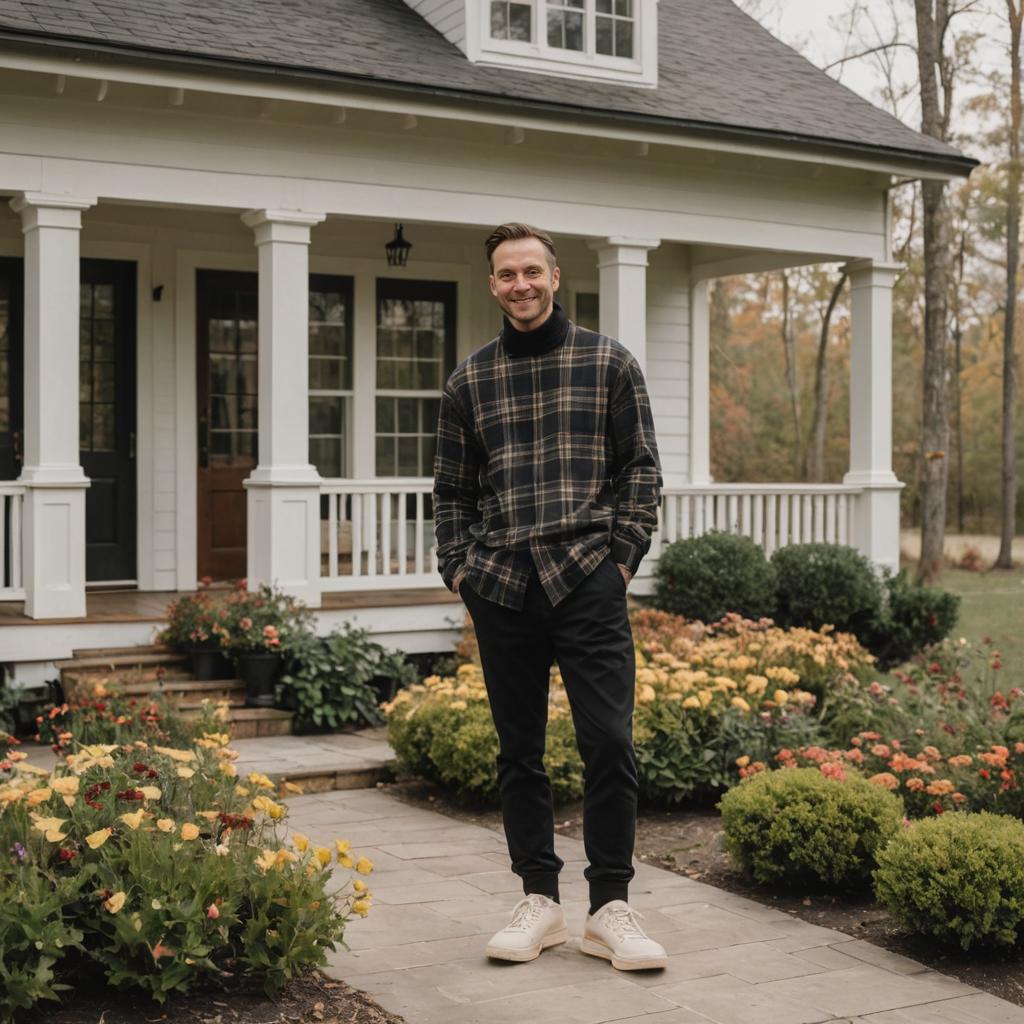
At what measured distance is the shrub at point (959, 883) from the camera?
434cm

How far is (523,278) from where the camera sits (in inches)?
160

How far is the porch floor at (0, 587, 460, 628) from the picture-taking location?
28.4 feet

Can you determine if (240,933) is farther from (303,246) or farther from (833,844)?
(303,246)

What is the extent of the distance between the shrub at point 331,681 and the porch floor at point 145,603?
622 millimetres

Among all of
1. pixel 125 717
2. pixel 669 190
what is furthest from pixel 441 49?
pixel 125 717

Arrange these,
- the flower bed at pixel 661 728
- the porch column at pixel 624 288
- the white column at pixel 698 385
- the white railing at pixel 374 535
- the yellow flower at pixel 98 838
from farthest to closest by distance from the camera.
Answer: the white column at pixel 698 385 < the porch column at pixel 624 288 < the white railing at pixel 374 535 < the flower bed at pixel 661 728 < the yellow flower at pixel 98 838

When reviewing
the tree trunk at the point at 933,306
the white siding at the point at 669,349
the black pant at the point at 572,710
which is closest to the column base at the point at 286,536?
the white siding at the point at 669,349

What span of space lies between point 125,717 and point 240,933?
272cm

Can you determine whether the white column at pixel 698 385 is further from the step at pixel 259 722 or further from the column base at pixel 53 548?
the column base at pixel 53 548

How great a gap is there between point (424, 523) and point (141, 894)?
26.5 feet

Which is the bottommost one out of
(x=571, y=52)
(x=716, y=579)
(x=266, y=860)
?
(x=266, y=860)

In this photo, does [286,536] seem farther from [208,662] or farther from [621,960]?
[621,960]

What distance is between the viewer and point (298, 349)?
9.26m

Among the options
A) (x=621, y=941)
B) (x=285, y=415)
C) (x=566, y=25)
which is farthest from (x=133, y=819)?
(x=566, y=25)
